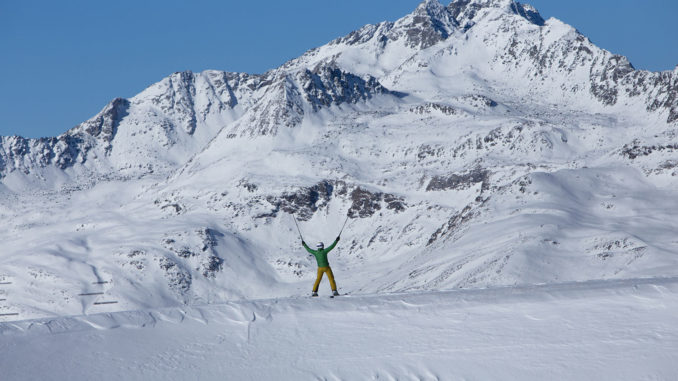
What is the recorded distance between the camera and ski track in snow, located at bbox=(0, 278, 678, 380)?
18.9m

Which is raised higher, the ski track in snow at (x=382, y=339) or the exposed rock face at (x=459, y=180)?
the exposed rock face at (x=459, y=180)

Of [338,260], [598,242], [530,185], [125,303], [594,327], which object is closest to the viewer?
[594,327]

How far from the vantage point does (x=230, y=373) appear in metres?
19.2

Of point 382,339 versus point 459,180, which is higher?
point 459,180

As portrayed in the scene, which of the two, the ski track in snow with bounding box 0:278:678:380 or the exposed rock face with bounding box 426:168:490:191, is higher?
the exposed rock face with bounding box 426:168:490:191

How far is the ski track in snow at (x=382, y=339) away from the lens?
18.9 metres

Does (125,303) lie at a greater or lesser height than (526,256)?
lesser

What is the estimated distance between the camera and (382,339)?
2091 centimetres

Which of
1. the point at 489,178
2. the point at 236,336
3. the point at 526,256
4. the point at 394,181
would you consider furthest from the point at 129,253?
the point at 236,336

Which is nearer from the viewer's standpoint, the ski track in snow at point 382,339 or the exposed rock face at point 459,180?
the ski track in snow at point 382,339

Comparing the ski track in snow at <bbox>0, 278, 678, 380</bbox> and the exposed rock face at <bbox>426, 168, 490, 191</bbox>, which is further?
the exposed rock face at <bbox>426, 168, 490, 191</bbox>

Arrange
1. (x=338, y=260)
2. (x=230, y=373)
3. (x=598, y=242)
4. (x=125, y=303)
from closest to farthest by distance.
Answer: (x=230, y=373) → (x=598, y=242) → (x=125, y=303) → (x=338, y=260)

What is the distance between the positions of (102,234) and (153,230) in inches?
565

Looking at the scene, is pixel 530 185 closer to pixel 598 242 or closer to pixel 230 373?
pixel 598 242
